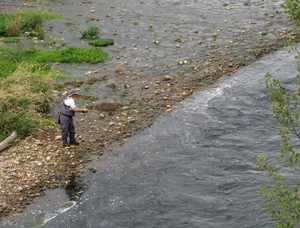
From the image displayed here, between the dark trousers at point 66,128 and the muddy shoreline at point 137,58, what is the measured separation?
468mm

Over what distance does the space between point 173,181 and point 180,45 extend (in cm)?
1207

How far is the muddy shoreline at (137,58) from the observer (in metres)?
18.3

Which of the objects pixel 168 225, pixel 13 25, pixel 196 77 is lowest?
pixel 168 225

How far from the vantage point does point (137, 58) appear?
84.7ft

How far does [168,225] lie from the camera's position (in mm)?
14492

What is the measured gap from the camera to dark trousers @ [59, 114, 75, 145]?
17703 mm

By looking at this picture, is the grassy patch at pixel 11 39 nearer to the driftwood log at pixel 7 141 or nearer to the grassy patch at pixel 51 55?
the grassy patch at pixel 51 55

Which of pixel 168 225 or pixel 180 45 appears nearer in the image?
pixel 168 225

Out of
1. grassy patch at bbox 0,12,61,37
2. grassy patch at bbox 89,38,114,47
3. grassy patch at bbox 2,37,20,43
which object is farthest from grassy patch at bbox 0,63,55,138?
grassy patch at bbox 0,12,61,37

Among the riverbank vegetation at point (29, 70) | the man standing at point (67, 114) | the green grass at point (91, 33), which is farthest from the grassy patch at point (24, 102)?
the green grass at point (91, 33)

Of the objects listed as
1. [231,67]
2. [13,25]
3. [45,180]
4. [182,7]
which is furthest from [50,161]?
[182,7]

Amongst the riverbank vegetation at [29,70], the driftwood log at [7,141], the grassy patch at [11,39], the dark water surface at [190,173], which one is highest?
the grassy patch at [11,39]

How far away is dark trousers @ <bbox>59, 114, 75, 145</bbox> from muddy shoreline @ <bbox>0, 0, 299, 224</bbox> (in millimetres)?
468

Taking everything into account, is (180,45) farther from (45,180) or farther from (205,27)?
(45,180)
